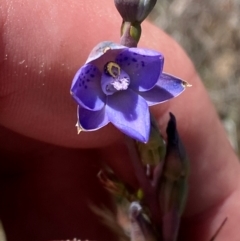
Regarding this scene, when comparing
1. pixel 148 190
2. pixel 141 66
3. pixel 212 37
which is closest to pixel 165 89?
pixel 141 66

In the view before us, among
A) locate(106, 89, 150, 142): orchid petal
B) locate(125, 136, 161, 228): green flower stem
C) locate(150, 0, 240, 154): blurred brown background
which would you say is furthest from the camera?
locate(150, 0, 240, 154): blurred brown background

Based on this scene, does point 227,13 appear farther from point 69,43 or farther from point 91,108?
point 91,108

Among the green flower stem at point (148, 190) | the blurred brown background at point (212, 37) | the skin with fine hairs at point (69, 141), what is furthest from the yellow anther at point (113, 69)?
the blurred brown background at point (212, 37)

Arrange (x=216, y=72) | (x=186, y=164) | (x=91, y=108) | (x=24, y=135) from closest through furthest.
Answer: (x=91, y=108), (x=186, y=164), (x=24, y=135), (x=216, y=72)

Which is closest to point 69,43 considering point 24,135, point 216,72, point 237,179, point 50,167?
point 24,135

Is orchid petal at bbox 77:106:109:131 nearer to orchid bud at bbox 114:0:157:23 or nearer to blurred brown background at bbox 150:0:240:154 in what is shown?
orchid bud at bbox 114:0:157:23

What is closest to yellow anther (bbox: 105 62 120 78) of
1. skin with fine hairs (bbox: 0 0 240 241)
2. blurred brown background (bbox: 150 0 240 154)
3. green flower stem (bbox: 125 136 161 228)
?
green flower stem (bbox: 125 136 161 228)

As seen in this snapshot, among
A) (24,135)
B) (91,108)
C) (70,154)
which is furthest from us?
(70,154)

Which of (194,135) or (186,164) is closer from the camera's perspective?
(186,164)
